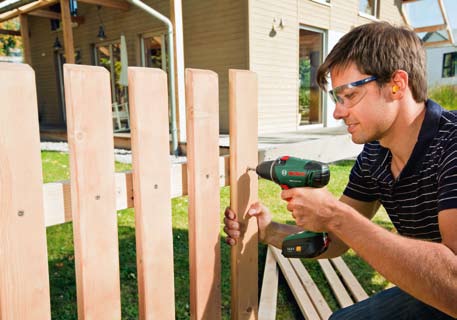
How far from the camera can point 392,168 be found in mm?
Result: 1784

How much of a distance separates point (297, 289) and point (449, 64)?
2985cm

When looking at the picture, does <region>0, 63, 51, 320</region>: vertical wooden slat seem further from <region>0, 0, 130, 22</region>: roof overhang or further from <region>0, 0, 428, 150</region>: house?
<region>0, 0, 130, 22</region>: roof overhang

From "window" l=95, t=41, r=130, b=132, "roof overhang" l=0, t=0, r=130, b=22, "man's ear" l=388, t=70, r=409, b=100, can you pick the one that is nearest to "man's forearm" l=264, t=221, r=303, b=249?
"man's ear" l=388, t=70, r=409, b=100

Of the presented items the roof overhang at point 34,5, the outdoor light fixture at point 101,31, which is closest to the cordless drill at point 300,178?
the roof overhang at point 34,5

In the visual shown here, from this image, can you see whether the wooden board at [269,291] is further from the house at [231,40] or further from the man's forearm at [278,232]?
the house at [231,40]

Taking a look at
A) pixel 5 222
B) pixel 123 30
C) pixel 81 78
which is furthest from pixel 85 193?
pixel 123 30

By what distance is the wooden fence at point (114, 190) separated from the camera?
1.20 meters

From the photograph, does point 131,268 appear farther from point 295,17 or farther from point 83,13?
point 83,13

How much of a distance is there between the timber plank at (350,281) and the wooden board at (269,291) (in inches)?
20.8

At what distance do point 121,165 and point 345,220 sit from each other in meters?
5.58

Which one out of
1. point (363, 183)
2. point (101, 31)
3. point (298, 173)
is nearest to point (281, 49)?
point (101, 31)

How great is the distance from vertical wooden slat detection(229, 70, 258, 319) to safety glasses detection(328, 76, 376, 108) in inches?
15.9

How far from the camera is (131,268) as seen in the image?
2.97m

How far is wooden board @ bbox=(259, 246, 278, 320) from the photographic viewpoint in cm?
240
